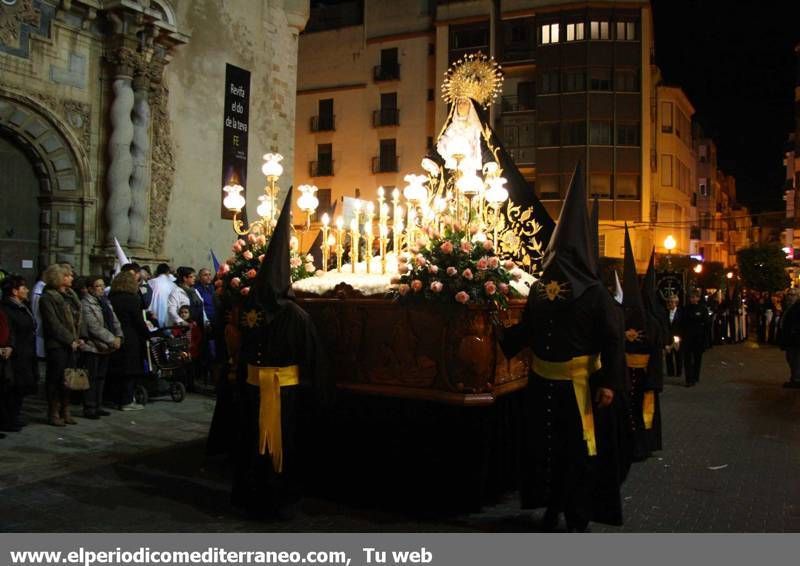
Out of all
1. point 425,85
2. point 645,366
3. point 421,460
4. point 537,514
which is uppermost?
point 425,85

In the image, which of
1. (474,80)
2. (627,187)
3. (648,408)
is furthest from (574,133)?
(648,408)

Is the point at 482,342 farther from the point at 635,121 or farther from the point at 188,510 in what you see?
the point at 635,121

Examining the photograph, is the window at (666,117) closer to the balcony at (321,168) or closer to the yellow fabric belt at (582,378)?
the balcony at (321,168)

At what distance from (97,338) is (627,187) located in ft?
103

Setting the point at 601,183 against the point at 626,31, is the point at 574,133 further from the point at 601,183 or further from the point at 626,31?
the point at 626,31

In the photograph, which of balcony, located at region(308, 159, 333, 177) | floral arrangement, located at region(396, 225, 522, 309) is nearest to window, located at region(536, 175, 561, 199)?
balcony, located at region(308, 159, 333, 177)

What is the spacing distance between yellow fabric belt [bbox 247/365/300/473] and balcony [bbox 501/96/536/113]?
3371 centimetres

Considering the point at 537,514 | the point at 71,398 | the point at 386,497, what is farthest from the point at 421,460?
the point at 71,398

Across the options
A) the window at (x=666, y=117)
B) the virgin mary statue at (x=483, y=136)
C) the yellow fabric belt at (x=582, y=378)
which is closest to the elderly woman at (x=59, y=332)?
the virgin mary statue at (x=483, y=136)

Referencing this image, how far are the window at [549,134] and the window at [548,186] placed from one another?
64.8 inches

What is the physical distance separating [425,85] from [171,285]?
2946cm

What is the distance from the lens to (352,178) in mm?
39688

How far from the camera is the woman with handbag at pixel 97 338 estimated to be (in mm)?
9148

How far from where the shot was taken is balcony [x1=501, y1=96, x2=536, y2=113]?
37156mm
